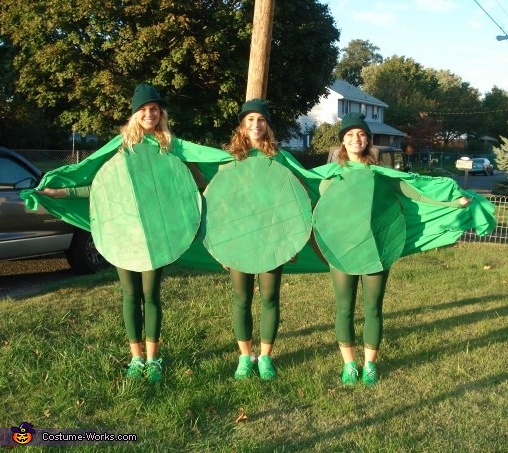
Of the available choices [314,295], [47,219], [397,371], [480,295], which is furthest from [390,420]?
[47,219]

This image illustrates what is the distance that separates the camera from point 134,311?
4.47 meters

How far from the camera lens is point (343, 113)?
54.8m

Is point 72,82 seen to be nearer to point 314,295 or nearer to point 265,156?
point 314,295

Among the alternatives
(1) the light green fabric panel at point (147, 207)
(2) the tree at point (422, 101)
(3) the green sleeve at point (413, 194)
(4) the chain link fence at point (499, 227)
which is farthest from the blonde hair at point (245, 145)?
(2) the tree at point (422, 101)

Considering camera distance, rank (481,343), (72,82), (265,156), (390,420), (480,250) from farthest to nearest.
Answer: (72,82)
(480,250)
(481,343)
(265,156)
(390,420)

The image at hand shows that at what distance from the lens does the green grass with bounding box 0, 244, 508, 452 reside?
3.72 m

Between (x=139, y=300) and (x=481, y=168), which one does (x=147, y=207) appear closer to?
(x=139, y=300)

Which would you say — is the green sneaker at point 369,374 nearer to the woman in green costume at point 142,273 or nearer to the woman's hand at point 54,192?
the woman in green costume at point 142,273

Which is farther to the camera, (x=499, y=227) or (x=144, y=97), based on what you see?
(x=499, y=227)

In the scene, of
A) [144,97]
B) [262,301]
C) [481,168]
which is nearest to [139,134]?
[144,97]

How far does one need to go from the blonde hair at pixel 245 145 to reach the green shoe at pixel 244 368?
4.91ft

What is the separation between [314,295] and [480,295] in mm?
2104

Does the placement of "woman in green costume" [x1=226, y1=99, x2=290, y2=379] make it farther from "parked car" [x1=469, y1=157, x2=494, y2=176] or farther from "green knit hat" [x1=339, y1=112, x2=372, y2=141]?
"parked car" [x1=469, y1=157, x2=494, y2=176]

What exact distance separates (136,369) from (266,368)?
949mm
